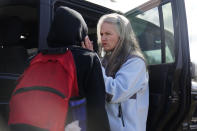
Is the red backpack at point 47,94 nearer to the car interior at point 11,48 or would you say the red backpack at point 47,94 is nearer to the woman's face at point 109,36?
the car interior at point 11,48

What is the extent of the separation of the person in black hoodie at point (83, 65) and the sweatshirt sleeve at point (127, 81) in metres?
0.21

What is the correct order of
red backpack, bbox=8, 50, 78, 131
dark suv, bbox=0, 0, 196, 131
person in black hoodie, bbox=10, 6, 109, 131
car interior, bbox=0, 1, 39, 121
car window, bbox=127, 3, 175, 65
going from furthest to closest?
car window, bbox=127, 3, 175, 65, dark suv, bbox=0, 0, 196, 131, car interior, bbox=0, 1, 39, 121, person in black hoodie, bbox=10, 6, 109, 131, red backpack, bbox=8, 50, 78, 131

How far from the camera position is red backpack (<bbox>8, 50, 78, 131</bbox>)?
1.36 m

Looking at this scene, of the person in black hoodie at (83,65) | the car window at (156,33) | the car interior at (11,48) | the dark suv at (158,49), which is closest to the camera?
the person in black hoodie at (83,65)

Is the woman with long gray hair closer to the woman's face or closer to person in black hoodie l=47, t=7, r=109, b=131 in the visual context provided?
the woman's face

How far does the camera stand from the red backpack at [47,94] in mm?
1357

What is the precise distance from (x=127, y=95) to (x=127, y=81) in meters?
0.09

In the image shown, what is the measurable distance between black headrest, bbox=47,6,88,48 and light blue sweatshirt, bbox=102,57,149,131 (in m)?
0.34

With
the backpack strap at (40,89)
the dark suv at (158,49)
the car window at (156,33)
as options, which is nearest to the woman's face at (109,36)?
the dark suv at (158,49)

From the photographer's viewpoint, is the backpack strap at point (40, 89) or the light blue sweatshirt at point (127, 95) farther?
the light blue sweatshirt at point (127, 95)

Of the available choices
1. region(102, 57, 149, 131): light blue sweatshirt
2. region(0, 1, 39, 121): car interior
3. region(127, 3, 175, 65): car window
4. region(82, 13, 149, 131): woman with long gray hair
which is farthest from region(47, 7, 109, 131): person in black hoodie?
region(127, 3, 175, 65): car window

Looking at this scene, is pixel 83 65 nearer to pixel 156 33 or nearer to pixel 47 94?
pixel 47 94

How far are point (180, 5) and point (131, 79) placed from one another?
2.58 ft

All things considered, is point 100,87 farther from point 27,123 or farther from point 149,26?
point 149,26
